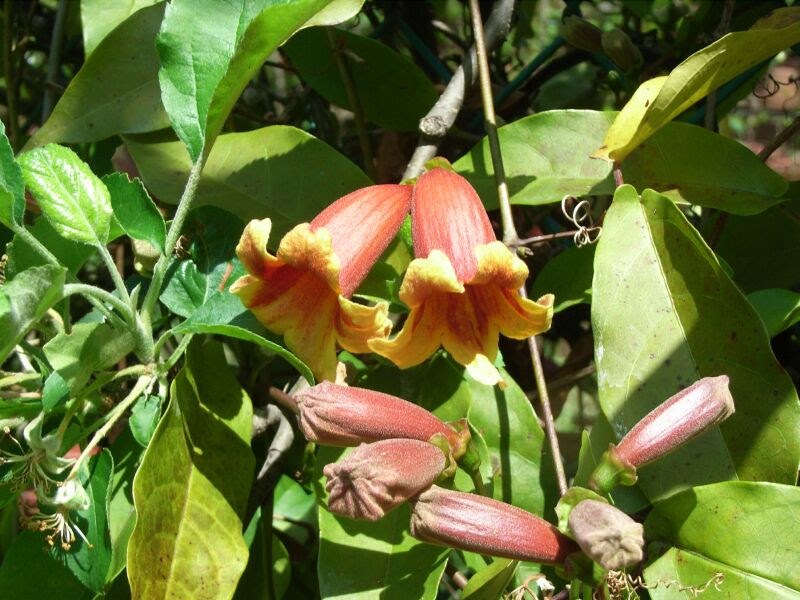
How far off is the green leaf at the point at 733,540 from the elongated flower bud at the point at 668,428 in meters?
0.09

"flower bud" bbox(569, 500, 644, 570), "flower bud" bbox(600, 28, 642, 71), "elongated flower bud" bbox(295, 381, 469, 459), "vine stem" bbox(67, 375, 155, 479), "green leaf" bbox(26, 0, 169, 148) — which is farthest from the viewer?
"flower bud" bbox(600, 28, 642, 71)

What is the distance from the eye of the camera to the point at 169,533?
2.96ft

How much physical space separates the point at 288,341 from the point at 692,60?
19.8 inches

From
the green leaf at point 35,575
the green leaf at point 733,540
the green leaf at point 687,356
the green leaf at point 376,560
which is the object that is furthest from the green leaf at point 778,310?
the green leaf at point 35,575

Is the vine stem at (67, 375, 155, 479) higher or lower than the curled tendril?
lower

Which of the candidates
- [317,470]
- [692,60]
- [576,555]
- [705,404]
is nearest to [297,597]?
[317,470]

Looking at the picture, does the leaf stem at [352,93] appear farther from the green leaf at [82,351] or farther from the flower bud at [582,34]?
the green leaf at [82,351]

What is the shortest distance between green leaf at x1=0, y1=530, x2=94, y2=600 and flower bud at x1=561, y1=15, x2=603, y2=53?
962mm

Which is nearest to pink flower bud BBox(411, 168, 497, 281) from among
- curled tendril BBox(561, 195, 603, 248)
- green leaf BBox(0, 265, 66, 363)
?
curled tendril BBox(561, 195, 603, 248)

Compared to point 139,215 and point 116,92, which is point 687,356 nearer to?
point 139,215

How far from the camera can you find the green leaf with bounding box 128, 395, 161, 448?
0.94m

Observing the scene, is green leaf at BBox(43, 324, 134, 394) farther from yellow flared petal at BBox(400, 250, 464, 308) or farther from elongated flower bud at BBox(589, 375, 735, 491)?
elongated flower bud at BBox(589, 375, 735, 491)

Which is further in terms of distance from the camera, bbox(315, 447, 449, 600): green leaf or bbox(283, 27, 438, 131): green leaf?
bbox(283, 27, 438, 131): green leaf

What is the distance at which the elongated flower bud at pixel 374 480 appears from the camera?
72 cm
